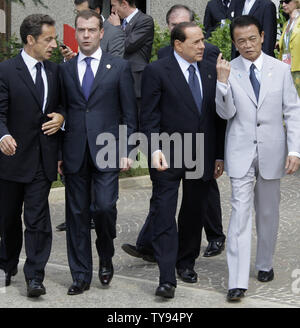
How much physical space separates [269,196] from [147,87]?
1.29 m

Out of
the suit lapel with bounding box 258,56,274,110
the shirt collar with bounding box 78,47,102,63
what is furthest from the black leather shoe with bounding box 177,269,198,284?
the shirt collar with bounding box 78,47,102,63

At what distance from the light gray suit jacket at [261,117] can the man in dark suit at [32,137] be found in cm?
130

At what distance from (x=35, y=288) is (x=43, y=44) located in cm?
181

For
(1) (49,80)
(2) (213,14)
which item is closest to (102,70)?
(1) (49,80)

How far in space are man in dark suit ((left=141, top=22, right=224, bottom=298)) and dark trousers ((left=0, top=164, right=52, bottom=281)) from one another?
0.82m

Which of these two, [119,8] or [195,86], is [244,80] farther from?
[119,8]

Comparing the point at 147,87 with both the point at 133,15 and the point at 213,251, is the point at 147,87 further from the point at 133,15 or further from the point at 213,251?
the point at 133,15

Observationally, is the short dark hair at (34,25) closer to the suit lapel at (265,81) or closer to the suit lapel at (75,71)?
the suit lapel at (75,71)

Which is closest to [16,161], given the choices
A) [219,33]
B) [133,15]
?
[133,15]

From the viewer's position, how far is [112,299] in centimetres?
640

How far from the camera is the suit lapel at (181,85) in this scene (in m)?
6.61

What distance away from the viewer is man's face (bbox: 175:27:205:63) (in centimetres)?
659

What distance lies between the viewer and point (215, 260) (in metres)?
7.66

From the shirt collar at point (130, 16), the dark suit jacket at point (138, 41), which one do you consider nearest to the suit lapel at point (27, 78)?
the dark suit jacket at point (138, 41)
